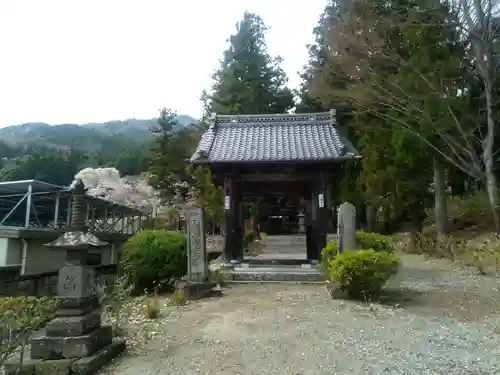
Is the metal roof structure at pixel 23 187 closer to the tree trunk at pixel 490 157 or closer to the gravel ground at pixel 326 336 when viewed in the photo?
the gravel ground at pixel 326 336

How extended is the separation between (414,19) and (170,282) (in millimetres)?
11838

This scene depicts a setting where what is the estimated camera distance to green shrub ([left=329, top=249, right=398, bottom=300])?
830cm

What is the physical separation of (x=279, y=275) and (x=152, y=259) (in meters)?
3.80

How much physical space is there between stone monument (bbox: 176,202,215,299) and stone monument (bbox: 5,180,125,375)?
4.09 metres

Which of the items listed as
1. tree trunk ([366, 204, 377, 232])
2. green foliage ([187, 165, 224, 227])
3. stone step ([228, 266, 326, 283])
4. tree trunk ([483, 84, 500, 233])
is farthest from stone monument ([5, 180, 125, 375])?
tree trunk ([366, 204, 377, 232])

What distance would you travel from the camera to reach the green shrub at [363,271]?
27.2 feet

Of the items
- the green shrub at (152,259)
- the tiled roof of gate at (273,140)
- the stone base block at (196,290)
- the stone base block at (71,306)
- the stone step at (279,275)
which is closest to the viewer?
the stone base block at (71,306)

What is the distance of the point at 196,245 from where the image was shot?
34.7ft

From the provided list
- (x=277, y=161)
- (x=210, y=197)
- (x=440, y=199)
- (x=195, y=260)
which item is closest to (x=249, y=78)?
(x=210, y=197)

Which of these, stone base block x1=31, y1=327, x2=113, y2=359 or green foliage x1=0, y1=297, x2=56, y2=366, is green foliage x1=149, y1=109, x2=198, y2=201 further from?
stone base block x1=31, y1=327, x2=113, y2=359

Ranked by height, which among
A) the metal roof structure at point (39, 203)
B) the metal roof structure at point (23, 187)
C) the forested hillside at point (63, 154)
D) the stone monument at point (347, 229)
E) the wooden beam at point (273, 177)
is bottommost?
the stone monument at point (347, 229)

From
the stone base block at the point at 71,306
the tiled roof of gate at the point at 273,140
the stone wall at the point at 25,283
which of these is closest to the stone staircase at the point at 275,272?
the tiled roof of gate at the point at 273,140

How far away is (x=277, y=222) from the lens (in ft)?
114

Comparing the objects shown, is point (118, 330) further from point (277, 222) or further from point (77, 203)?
point (277, 222)
